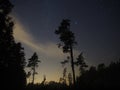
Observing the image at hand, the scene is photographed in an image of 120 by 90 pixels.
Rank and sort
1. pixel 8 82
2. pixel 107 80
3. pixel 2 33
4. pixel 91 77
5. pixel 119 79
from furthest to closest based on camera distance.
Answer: pixel 91 77
pixel 107 80
pixel 119 79
pixel 8 82
pixel 2 33

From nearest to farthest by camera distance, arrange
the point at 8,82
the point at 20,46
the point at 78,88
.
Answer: the point at 78,88, the point at 8,82, the point at 20,46

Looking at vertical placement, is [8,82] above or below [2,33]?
below

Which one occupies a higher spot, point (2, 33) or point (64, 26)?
point (64, 26)

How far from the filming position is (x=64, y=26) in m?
36.3

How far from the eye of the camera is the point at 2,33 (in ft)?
76.0

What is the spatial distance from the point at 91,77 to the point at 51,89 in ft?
216

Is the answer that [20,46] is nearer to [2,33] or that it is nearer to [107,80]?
[2,33]

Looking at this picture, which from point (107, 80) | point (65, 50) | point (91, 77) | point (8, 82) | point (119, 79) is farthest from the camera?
point (91, 77)

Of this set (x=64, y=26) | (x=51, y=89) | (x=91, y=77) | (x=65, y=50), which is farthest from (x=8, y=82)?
(x=91, y=77)

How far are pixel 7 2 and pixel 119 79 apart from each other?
6131cm

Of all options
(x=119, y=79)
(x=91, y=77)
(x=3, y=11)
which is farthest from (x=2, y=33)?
(x=91, y=77)

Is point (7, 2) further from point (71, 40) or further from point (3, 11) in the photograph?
point (71, 40)

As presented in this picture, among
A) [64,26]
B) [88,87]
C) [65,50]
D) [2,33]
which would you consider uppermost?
[64,26]

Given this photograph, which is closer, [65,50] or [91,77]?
[65,50]
